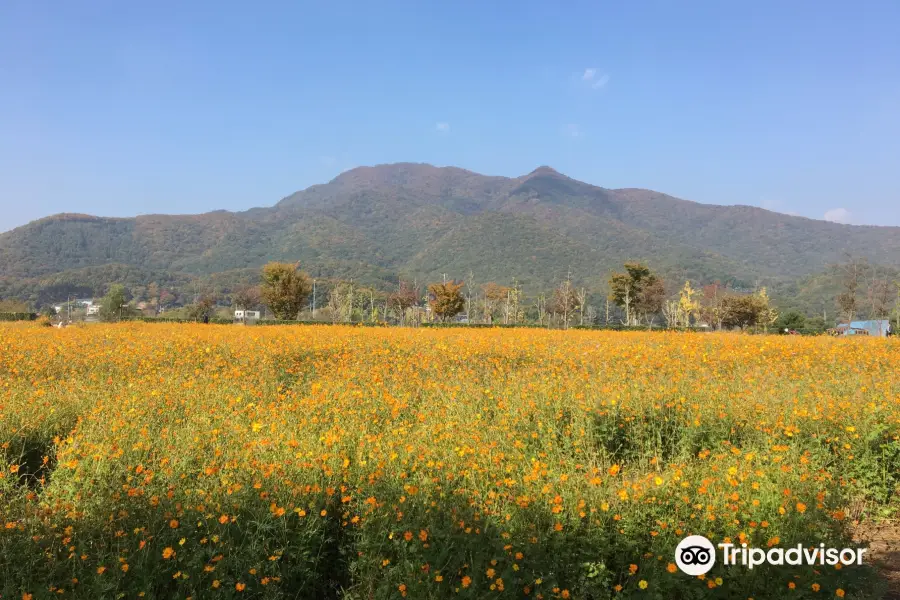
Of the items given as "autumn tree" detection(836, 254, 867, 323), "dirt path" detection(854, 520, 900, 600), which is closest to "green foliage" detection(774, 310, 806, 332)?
"autumn tree" detection(836, 254, 867, 323)

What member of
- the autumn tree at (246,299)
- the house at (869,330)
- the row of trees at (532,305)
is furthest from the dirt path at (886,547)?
the autumn tree at (246,299)

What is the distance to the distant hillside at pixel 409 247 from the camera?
103m

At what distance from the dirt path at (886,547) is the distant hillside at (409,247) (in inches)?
3488

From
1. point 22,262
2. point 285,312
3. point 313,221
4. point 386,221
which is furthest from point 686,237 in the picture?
point 22,262

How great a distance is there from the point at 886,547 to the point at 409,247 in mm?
139550

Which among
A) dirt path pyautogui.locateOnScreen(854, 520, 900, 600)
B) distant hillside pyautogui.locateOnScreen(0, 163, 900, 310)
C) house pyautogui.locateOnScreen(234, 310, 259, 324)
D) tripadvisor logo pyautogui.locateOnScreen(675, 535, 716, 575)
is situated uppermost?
distant hillside pyautogui.locateOnScreen(0, 163, 900, 310)

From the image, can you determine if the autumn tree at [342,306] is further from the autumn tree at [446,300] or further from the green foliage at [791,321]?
the green foliage at [791,321]

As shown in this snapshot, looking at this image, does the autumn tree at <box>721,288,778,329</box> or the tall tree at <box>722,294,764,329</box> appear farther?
the tall tree at <box>722,294,764,329</box>

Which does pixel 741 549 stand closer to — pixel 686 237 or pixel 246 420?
pixel 246 420

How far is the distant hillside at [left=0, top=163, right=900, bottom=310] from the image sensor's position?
338 feet

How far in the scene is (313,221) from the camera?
154250 mm

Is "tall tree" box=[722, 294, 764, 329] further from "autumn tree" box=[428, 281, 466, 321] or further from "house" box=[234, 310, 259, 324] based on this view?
"house" box=[234, 310, 259, 324]

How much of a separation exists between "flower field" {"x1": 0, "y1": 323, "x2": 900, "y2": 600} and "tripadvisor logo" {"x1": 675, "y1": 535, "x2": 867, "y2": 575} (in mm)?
60

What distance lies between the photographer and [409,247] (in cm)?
14200
